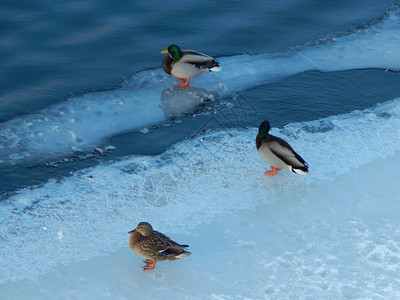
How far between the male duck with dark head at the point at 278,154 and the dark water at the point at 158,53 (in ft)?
3.09

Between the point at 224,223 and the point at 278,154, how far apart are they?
923 millimetres

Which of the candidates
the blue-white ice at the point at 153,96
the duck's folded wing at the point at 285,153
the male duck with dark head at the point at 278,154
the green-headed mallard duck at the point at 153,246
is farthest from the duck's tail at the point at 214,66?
the green-headed mallard duck at the point at 153,246

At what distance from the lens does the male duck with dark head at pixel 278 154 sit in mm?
5738

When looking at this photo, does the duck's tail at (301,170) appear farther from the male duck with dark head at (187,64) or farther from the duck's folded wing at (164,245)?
the male duck with dark head at (187,64)

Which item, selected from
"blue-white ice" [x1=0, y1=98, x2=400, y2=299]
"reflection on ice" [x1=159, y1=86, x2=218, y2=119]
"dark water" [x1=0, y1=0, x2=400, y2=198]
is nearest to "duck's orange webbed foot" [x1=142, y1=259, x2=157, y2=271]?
"blue-white ice" [x1=0, y1=98, x2=400, y2=299]

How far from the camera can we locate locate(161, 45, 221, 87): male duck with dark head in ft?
25.3

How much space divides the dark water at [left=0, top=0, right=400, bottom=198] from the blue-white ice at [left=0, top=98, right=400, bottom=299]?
16.2 inches

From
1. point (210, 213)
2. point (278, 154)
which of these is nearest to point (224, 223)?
point (210, 213)

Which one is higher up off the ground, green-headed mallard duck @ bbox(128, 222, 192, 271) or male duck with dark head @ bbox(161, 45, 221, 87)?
male duck with dark head @ bbox(161, 45, 221, 87)

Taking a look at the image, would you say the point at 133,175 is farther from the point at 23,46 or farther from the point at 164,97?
the point at 23,46

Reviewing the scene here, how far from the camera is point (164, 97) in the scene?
24.9 ft

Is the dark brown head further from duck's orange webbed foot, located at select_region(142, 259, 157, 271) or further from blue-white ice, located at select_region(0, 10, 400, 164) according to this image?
blue-white ice, located at select_region(0, 10, 400, 164)

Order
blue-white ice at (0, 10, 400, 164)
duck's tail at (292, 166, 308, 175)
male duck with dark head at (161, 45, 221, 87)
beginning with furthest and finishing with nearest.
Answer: male duck with dark head at (161, 45, 221, 87)
blue-white ice at (0, 10, 400, 164)
duck's tail at (292, 166, 308, 175)

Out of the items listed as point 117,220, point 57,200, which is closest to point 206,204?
point 117,220
